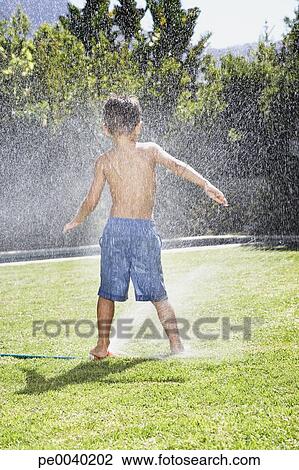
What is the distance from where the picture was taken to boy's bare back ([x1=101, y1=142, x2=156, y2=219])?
11.2 ft

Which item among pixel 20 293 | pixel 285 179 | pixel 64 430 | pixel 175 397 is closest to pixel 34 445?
pixel 64 430

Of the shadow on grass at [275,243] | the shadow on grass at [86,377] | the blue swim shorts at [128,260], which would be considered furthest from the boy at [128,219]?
the shadow on grass at [275,243]

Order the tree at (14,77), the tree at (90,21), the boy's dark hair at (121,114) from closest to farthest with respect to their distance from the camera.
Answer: the boy's dark hair at (121,114), the tree at (14,77), the tree at (90,21)

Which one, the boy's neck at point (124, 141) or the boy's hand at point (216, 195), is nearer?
the boy's hand at point (216, 195)

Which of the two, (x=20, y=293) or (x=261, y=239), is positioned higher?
(x=20, y=293)

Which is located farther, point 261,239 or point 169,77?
point 169,77

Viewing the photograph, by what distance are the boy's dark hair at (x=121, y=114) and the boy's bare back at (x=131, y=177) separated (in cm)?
12

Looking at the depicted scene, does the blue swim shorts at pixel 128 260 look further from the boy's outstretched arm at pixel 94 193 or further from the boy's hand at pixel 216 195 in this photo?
the boy's hand at pixel 216 195

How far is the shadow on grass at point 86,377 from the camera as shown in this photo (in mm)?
2951

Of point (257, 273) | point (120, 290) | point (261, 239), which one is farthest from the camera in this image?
point (261, 239)
